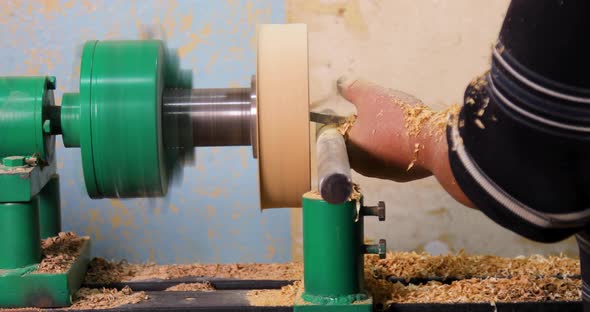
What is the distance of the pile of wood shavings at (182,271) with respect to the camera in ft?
5.28

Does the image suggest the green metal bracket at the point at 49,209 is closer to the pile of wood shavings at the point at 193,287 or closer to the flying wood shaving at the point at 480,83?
the pile of wood shavings at the point at 193,287

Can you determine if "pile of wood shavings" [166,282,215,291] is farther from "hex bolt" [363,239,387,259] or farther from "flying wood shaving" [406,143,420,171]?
"flying wood shaving" [406,143,420,171]

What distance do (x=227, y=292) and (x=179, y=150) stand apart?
29cm

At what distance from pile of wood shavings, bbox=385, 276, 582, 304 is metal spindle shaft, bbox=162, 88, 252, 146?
16.9 inches

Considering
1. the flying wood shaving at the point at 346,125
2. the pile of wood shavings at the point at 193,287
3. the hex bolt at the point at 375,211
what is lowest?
the pile of wood shavings at the point at 193,287

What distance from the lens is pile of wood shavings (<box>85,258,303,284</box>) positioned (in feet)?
5.28

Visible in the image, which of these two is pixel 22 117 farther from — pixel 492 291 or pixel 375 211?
pixel 492 291

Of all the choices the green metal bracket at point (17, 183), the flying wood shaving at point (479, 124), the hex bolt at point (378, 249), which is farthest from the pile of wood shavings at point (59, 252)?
the flying wood shaving at point (479, 124)

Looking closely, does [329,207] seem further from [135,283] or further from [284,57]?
[135,283]

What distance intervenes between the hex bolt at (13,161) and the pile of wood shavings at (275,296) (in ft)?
1.62

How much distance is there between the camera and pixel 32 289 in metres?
1.43

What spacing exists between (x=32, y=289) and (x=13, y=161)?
24cm

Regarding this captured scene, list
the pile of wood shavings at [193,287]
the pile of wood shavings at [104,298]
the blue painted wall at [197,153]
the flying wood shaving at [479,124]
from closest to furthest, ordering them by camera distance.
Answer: the flying wood shaving at [479,124] → the pile of wood shavings at [104,298] → the pile of wood shavings at [193,287] → the blue painted wall at [197,153]

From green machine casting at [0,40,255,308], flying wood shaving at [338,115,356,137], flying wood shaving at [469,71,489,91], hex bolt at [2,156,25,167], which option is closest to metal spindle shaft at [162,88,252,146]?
green machine casting at [0,40,255,308]
